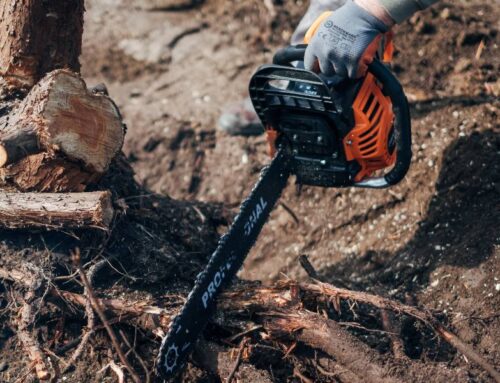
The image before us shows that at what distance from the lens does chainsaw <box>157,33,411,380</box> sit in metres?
2.89

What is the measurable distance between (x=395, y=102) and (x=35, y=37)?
5.64ft

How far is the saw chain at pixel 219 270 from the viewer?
9.14ft

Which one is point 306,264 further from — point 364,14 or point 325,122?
point 364,14

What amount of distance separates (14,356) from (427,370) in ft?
5.87

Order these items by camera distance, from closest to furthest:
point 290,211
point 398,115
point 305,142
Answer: point 398,115 < point 305,142 < point 290,211

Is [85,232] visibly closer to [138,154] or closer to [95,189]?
[95,189]

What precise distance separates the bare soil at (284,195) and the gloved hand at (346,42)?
1.08 metres

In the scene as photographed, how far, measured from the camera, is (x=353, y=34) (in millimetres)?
2836

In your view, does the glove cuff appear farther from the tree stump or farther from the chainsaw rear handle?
the tree stump

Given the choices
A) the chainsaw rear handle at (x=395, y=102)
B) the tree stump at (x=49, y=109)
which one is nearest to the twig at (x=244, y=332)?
the chainsaw rear handle at (x=395, y=102)

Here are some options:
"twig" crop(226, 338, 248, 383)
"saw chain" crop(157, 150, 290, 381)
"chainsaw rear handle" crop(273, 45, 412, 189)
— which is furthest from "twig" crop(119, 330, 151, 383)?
"chainsaw rear handle" crop(273, 45, 412, 189)

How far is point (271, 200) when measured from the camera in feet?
10.8

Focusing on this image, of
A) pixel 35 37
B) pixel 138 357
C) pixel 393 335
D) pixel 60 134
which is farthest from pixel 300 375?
pixel 35 37

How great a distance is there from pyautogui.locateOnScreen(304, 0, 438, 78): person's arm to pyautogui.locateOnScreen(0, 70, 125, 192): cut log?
3.23 feet
